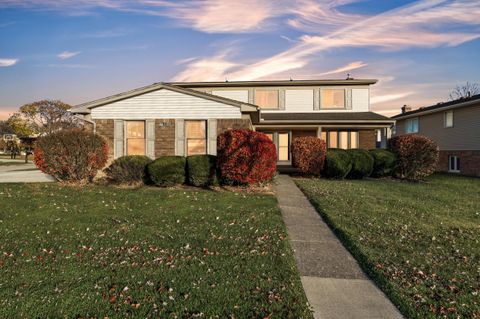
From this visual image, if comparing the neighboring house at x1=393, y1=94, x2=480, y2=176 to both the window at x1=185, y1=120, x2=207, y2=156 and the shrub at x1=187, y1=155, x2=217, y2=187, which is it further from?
the shrub at x1=187, y1=155, x2=217, y2=187

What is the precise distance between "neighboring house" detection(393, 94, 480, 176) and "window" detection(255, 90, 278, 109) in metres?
11.8

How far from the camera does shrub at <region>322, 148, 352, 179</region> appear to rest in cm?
1398

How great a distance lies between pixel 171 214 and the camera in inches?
282

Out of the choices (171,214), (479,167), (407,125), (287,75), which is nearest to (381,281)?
(171,214)

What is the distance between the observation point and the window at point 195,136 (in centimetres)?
1384

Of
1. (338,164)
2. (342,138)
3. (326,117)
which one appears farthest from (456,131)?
(338,164)

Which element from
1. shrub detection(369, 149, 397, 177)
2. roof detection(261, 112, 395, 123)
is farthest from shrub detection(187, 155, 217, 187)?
shrub detection(369, 149, 397, 177)

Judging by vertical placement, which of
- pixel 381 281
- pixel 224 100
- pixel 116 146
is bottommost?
pixel 381 281

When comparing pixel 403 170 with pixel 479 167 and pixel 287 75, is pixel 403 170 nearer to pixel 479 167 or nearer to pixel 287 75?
pixel 479 167

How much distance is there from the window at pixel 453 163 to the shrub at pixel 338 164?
10929 millimetres

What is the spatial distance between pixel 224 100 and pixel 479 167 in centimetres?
1640

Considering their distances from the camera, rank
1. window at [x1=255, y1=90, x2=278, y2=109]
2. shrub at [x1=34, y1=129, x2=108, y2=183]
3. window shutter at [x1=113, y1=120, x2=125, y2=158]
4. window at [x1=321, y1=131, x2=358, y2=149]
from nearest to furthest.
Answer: shrub at [x1=34, y1=129, x2=108, y2=183] < window shutter at [x1=113, y1=120, x2=125, y2=158] < window at [x1=321, y1=131, x2=358, y2=149] < window at [x1=255, y1=90, x2=278, y2=109]

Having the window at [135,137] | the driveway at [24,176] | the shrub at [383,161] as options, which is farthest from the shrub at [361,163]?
the driveway at [24,176]

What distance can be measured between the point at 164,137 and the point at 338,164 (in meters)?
8.68
